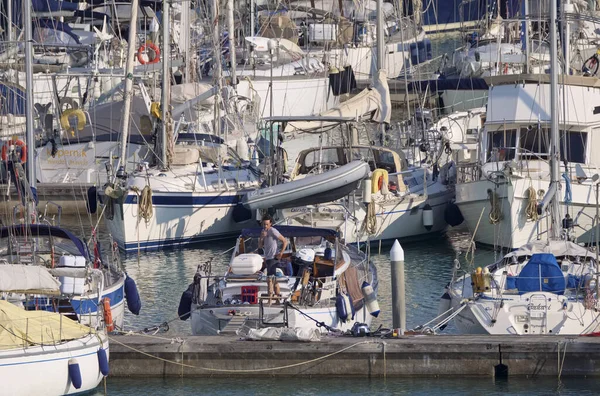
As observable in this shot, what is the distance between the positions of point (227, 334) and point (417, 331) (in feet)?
9.15

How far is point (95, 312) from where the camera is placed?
23016mm

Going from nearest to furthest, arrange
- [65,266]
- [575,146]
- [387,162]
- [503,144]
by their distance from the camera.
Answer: [65,266] < [575,146] < [503,144] < [387,162]

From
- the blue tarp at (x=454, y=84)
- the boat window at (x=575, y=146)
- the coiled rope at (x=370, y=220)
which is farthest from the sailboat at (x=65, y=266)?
the blue tarp at (x=454, y=84)

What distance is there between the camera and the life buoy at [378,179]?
34500 millimetres

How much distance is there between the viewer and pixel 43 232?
25500 millimetres

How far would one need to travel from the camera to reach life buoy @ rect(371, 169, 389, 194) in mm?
34500

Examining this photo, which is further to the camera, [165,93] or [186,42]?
[186,42]

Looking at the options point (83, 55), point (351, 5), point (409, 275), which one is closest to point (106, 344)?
point (409, 275)

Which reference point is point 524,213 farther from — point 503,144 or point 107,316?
point 107,316

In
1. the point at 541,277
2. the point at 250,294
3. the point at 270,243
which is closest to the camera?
the point at 250,294

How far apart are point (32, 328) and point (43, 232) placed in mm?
5437

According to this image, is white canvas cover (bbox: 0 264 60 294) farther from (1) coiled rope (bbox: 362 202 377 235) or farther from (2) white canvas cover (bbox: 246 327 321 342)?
(1) coiled rope (bbox: 362 202 377 235)

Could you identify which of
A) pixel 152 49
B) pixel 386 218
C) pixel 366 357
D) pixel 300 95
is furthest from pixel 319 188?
pixel 300 95

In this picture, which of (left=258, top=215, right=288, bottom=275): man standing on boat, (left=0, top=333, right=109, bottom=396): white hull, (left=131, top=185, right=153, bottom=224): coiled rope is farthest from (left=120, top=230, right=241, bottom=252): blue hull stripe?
(left=0, top=333, right=109, bottom=396): white hull
